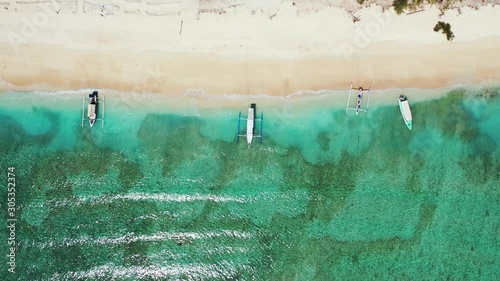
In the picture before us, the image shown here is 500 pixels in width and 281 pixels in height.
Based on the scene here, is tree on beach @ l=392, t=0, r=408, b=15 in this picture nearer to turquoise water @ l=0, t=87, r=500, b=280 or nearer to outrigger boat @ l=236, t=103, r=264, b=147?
turquoise water @ l=0, t=87, r=500, b=280

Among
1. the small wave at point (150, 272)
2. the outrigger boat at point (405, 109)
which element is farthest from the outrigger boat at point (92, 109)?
the outrigger boat at point (405, 109)

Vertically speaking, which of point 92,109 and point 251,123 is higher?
point 92,109

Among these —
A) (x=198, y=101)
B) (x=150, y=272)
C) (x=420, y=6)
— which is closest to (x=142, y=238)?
(x=150, y=272)

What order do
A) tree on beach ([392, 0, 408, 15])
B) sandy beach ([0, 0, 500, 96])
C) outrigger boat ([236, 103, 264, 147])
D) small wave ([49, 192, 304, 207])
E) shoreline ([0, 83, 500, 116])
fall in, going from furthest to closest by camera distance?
small wave ([49, 192, 304, 207]), shoreline ([0, 83, 500, 116]), outrigger boat ([236, 103, 264, 147]), sandy beach ([0, 0, 500, 96]), tree on beach ([392, 0, 408, 15])

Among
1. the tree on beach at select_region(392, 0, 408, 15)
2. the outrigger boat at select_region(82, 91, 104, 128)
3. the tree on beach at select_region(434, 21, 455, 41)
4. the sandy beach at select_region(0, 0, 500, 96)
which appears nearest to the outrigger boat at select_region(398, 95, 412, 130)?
the sandy beach at select_region(0, 0, 500, 96)

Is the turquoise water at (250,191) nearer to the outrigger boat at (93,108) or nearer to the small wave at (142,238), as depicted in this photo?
the small wave at (142,238)

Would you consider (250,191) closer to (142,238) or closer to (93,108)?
(142,238)
